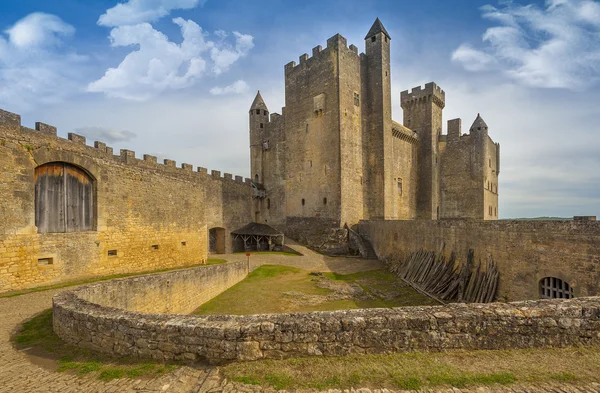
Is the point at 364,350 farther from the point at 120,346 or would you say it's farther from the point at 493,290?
the point at 493,290

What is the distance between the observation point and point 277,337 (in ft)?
14.2

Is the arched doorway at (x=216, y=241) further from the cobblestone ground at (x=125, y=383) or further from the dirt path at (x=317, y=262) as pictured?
the cobblestone ground at (x=125, y=383)

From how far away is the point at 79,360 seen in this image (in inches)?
186

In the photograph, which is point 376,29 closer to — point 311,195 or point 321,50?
point 321,50

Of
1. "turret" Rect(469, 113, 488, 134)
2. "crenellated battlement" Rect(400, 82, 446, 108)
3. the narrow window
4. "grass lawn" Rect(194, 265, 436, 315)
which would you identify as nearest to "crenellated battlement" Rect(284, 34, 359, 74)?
"crenellated battlement" Rect(400, 82, 446, 108)

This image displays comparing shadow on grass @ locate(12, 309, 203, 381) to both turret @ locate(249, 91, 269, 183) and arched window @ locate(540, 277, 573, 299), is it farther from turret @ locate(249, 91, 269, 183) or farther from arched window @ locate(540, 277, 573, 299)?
turret @ locate(249, 91, 269, 183)

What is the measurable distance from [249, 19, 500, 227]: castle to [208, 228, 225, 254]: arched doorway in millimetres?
5231

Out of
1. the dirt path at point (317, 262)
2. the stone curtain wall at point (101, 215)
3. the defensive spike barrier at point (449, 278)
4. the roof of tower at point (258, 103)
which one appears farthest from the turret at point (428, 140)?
the stone curtain wall at point (101, 215)

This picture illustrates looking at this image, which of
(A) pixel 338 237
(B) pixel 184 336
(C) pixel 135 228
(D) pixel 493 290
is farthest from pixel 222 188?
(B) pixel 184 336

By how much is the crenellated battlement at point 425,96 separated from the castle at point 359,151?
0.39 ft

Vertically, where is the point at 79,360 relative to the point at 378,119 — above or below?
below

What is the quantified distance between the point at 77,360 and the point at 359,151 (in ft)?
90.2

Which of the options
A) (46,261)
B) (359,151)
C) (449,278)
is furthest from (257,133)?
(449,278)

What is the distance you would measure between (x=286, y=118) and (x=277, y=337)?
30.0 metres
